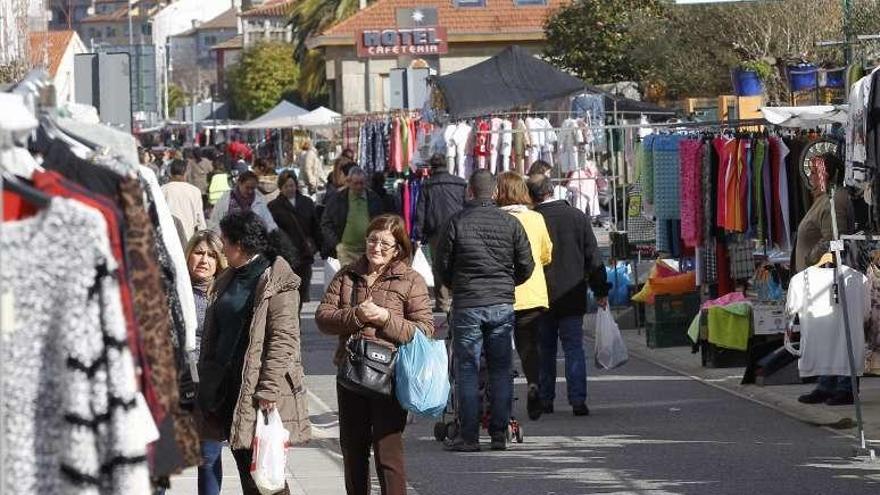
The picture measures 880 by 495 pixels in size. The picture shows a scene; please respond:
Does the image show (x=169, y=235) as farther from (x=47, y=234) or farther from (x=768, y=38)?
(x=768, y=38)

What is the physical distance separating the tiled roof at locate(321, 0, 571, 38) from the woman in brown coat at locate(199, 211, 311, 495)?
5573 cm

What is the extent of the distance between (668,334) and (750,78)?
4116mm

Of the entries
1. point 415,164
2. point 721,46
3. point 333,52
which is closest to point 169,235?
point 415,164

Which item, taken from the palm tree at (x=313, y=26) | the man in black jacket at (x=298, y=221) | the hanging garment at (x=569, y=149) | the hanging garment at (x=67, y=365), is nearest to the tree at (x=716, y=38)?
the hanging garment at (x=569, y=149)

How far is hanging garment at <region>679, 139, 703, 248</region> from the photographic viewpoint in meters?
17.2

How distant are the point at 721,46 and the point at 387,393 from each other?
27962 millimetres

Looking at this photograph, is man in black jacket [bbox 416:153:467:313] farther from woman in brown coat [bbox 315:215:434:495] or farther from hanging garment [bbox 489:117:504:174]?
woman in brown coat [bbox 315:215:434:495]

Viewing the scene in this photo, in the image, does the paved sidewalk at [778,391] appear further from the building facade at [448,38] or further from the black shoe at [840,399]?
the building facade at [448,38]

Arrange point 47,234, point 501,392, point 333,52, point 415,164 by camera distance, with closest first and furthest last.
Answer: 1. point 47,234
2. point 501,392
3. point 415,164
4. point 333,52

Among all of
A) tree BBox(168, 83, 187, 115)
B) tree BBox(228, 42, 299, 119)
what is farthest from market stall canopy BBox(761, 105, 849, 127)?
tree BBox(168, 83, 187, 115)

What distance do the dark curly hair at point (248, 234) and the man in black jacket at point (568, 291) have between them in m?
5.16

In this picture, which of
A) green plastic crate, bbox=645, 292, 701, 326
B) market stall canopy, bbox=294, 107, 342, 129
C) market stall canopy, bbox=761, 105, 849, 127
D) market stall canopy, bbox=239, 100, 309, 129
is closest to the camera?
market stall canopy, bbox=761, 105, 849, 127

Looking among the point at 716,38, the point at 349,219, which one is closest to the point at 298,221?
the point at 349,219

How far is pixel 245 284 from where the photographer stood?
28.5 feet
